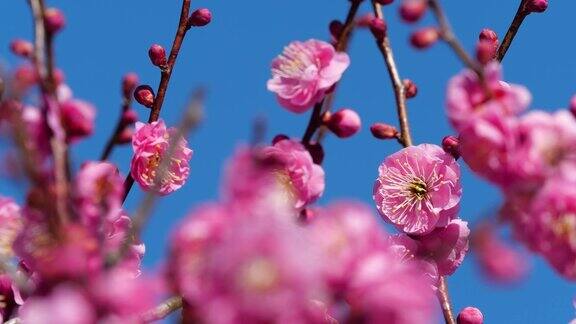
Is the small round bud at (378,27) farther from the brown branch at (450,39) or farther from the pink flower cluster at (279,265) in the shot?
the pink flower cluster at (279,265)

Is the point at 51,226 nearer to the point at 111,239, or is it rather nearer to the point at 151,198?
the point at 151,198

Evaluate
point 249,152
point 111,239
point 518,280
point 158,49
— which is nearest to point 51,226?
point 249,152

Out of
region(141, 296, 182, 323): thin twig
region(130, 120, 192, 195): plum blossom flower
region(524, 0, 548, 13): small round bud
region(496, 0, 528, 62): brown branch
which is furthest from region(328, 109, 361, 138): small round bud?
region(524, 0, 548, 13): small round bud

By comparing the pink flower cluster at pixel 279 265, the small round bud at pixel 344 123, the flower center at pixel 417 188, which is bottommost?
the pink flower cluster at pixel 279 265

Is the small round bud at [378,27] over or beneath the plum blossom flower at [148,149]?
over

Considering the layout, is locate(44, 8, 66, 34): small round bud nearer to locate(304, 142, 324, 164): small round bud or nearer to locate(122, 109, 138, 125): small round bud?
locate(122, 109, 138, 125): small round bud

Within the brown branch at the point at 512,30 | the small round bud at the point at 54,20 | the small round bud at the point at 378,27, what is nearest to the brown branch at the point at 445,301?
the brown branch at the point at 512,30
